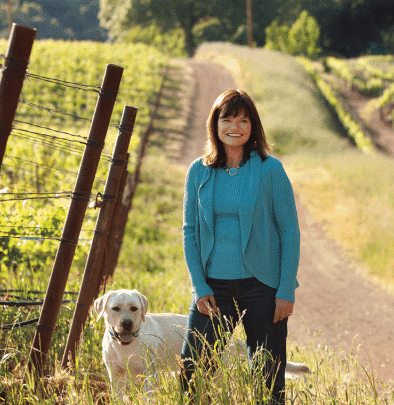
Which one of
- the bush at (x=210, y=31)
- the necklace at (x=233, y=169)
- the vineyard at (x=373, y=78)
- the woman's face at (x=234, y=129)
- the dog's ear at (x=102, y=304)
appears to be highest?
the bush at (x=210, y=31)

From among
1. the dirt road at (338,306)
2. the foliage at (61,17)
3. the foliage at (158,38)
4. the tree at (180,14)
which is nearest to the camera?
the dirt road at (338,306)

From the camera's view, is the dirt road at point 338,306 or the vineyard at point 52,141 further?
the dirt road at point 338,306

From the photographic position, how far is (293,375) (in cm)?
321

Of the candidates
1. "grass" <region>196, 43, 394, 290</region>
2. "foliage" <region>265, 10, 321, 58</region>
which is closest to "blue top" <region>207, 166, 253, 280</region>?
"grass" <region>196, 43, 394, 290</region>

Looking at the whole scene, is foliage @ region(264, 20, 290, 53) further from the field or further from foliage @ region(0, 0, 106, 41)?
foliage @ region(0, 0, 106, 41)

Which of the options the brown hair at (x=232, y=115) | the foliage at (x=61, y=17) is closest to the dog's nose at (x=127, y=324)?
the brown hair at (x=232, y=115)

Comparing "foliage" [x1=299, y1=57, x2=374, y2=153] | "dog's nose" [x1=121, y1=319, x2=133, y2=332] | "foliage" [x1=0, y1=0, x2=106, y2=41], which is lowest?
"dog's nose" [x1=121, y1=319, x2=133, y2=332]

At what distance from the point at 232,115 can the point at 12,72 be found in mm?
Answer: 1309

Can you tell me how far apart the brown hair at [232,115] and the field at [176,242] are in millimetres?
1237

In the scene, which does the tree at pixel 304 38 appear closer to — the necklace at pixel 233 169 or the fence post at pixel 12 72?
the necklace at pixel 233 169

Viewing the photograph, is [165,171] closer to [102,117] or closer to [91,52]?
[102,117]

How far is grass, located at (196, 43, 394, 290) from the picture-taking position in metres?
10.7

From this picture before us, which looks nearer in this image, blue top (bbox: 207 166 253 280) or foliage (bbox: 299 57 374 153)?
blue top (bbox: 207 166 253 280)

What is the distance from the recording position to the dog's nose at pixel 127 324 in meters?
3.10
